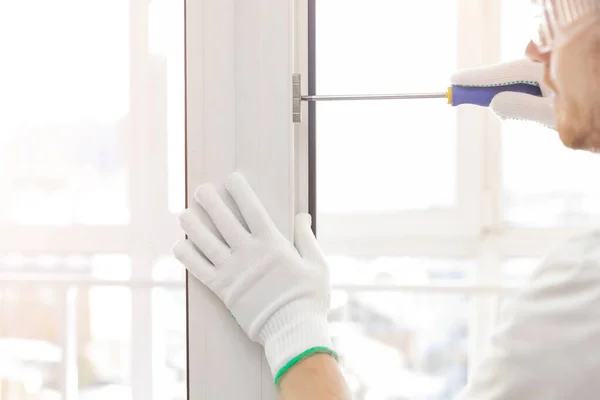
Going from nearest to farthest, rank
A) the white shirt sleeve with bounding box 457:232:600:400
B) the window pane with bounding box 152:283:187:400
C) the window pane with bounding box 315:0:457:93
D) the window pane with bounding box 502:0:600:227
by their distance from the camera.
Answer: the white shirt sleeve with bounding box 457:232:600:400 → the window pane with bounding box 152:283:187:400 → the window pane with bounding box 315:0:457:93 → the window pane with bounding box 502:0:600:227

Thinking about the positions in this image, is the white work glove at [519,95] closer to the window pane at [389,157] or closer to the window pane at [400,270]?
the window pane at [389,157]

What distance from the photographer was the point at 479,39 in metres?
1.38

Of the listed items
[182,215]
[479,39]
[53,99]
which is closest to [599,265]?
[182,215]

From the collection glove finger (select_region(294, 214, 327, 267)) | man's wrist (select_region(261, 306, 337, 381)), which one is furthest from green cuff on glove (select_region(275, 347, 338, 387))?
glove finger (select_region(294, 214, 327, 267))

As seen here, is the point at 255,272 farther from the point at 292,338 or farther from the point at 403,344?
the point at 403,344

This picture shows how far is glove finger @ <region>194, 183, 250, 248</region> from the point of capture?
766 millimetres

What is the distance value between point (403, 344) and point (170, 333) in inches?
35.2

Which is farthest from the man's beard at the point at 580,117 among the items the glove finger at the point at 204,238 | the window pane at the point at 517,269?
the window pane at the point at 517,269

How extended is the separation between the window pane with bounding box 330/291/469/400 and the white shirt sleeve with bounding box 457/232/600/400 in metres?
1.03

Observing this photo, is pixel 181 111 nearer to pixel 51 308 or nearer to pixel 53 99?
pixel 53 99

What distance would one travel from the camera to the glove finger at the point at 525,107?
0.67 metres

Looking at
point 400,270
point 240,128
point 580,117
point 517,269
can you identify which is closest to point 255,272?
point 240,128

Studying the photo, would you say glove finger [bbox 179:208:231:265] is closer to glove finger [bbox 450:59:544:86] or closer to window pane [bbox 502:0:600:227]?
glove finger [bbox 450:59:544:86]

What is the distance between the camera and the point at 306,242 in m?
0.80
